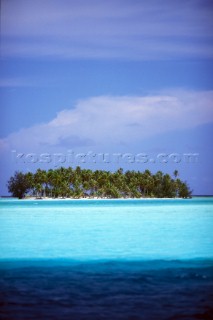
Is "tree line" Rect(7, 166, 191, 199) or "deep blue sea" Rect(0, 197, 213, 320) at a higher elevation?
"tree line" Rect(7, 166, 191, 199)

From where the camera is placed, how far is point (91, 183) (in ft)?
98.5

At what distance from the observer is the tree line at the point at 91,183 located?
98.2ft

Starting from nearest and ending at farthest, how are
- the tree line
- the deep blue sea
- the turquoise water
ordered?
the deep blue sea, the turquoise water, the tree line

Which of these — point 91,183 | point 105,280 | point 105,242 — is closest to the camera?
point 105,280

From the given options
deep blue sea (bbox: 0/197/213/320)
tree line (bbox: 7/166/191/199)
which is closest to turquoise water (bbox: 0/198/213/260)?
deep blue sea (bbox: 0/197/213/320)

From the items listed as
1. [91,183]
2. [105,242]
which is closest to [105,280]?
[105,242]

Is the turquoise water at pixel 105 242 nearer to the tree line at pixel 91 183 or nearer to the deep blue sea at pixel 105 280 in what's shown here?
the deep blue sea at pixel 105 280

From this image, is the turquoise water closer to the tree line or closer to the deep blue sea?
the deep blue sea

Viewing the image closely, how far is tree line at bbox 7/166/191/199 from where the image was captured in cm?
2994

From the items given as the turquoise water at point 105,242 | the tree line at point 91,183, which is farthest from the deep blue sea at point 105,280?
the tree line at point 91,183

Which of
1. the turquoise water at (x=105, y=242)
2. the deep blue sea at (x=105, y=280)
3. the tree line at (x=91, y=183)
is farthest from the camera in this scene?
the tree line at (x=91, y=183)

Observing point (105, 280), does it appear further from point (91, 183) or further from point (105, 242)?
point (91, 183)

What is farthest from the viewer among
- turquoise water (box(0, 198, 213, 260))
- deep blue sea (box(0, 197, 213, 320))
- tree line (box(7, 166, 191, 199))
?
tree line (box(7, 166, 191, 199))

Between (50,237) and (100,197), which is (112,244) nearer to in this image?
(50,237)
